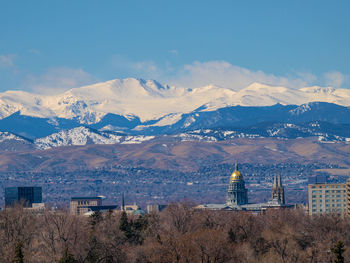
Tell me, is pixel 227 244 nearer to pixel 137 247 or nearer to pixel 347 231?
pixel 137 247

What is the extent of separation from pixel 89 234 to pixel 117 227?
805 cm

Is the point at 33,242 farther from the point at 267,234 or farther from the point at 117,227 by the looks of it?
the point at 267,234

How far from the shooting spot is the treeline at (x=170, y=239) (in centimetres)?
13212

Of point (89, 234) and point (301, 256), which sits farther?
point (89, 234)

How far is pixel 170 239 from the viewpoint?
13762 centimetres

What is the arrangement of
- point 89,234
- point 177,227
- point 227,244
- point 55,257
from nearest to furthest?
point 55,257 → point 227,244 → point 89,234 → point 177,227

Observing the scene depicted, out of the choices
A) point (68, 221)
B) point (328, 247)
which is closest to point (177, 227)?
point (68, 221)

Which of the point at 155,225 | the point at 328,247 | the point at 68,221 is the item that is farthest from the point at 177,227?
the point at 328,247

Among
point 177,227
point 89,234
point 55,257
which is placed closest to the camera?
point 55,257

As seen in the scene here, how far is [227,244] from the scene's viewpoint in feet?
460

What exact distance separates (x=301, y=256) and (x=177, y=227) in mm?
29572

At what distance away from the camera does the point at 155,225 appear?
16288cm

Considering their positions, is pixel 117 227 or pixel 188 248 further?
pixel 117 227

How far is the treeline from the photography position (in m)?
132
